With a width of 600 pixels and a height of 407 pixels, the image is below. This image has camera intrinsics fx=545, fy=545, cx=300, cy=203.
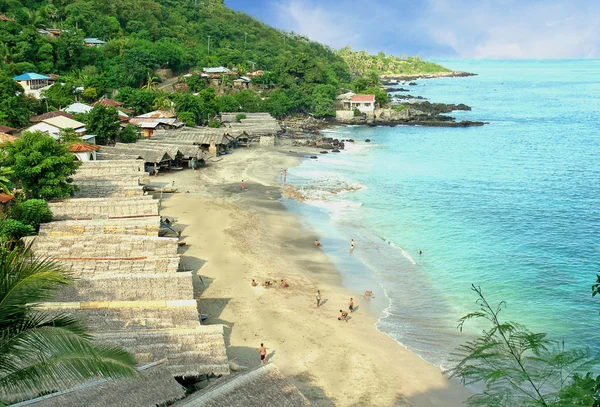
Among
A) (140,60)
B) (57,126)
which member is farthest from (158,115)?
(140,60)

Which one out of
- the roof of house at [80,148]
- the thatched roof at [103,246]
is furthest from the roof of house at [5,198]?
the roof of house at [80,148]

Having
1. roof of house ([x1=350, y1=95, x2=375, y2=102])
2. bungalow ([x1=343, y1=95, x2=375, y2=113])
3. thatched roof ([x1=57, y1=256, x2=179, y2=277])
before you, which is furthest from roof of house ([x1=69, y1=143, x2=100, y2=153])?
roof of house ([x1=350, y1=95, x2=375, y2=102])

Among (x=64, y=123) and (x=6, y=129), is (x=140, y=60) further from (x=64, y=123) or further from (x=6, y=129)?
(x=6, y=129)

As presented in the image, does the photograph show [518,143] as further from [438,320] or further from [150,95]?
[438,320]

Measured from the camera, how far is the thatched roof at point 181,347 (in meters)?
14.9

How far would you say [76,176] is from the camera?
32812 mm

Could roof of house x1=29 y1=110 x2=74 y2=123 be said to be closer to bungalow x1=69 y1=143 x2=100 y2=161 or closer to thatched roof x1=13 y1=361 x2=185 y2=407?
bungalow x1=69 y1=143 x2=100 y2=161

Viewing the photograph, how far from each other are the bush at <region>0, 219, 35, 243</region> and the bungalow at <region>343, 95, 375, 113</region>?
200 ft

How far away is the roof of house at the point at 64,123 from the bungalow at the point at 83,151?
4649mm

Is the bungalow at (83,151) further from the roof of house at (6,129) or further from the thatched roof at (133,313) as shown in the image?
the thatched roof at (133,313)

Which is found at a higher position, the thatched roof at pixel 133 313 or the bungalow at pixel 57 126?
the bungalow at pixel 57 126

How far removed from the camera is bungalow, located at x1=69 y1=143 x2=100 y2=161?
36450 mm

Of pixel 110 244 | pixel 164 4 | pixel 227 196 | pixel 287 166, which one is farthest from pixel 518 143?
pixel 164 4

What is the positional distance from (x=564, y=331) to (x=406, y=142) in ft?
144
